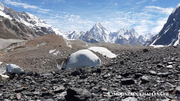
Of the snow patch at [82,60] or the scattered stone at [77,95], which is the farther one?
the snow patch at [82,60]

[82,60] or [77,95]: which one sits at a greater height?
[82,60]

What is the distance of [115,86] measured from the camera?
7430 mm

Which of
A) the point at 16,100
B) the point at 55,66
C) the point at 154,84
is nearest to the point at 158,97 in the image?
the point at 154,84

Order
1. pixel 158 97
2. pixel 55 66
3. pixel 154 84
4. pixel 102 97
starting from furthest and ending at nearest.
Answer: pixel 55 66 < pixel 154 84 < pixel 102 97 < pixel 158 97

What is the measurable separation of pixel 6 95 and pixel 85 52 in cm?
1175

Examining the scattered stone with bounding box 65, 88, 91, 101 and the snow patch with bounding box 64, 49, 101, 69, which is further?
the snow patch with bounding box 64, 49, 101, 69

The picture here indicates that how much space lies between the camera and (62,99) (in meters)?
6.61

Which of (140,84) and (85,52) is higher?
(85,52)

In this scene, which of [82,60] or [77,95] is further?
[82,60]

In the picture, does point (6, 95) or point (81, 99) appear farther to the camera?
point (6, 95)

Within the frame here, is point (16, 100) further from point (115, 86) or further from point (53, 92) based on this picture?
point (115, 86)

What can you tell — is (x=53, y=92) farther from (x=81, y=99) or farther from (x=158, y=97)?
(x=158, y=97)

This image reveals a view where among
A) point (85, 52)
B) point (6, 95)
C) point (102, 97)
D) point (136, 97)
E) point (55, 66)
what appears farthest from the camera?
point (55, 66)

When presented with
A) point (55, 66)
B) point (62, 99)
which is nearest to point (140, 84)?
point (62, 99)
